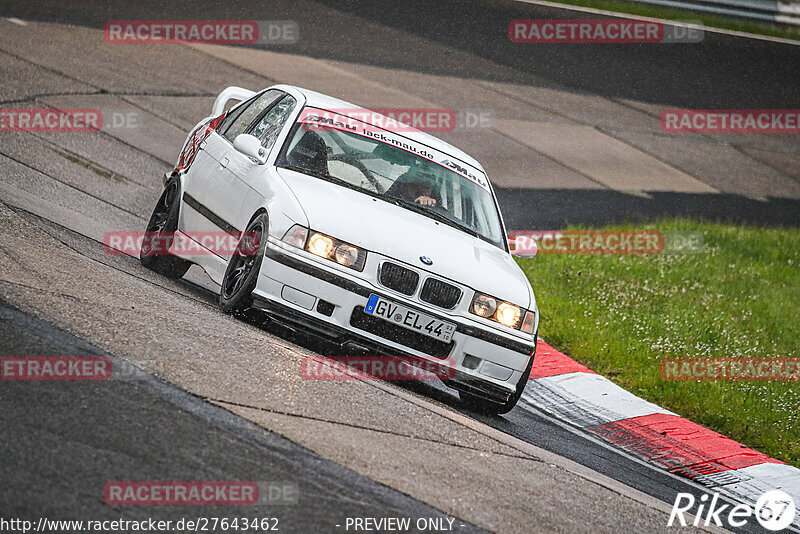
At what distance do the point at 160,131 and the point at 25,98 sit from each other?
5.24 feet

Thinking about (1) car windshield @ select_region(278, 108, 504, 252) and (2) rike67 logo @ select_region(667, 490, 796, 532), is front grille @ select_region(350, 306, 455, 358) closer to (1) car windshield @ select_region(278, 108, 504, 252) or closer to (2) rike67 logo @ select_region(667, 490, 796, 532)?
(1) car windshield @ select_region(278, 108, 504, 252)

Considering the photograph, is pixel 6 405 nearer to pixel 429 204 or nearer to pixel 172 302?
pixel 172 302

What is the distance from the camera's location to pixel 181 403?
16.5 ft

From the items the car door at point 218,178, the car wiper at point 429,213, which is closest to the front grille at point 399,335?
the car wiper at point 429,213

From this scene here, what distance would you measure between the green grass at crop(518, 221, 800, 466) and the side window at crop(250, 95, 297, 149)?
3.26 m

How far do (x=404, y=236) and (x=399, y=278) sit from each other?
1.09ft

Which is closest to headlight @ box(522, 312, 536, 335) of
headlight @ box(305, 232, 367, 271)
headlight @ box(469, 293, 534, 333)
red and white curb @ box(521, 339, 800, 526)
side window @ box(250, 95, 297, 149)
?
headlight @ box(469, 293, 534, 333)

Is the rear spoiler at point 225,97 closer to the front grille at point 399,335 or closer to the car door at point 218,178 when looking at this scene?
the car door at point 218,178

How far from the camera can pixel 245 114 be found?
8.67 metres

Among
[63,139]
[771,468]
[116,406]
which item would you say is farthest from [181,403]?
[63,139]

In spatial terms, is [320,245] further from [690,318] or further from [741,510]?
[690,318]

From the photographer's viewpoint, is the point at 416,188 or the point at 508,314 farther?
the point at 416,188

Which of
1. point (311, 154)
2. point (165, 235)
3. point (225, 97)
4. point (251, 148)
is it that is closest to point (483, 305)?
point (311, 154)

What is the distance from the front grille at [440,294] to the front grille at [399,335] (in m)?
0.22
